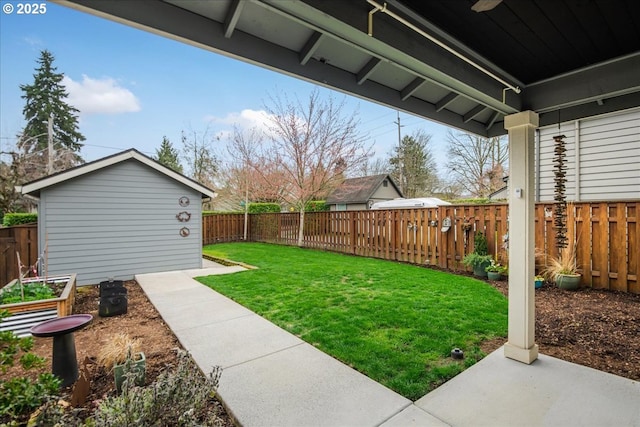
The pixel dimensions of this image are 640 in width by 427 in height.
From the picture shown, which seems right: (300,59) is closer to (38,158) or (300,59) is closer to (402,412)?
(402,412)

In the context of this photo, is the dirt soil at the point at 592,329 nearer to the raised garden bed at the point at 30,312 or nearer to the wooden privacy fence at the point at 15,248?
the raised garden bed at the point at 30,312

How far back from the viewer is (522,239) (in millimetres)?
2539

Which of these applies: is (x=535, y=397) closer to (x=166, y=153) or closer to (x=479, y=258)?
(x=479, y=258)

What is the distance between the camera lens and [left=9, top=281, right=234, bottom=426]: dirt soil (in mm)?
2256

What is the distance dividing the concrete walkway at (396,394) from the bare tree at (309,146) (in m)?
8.93

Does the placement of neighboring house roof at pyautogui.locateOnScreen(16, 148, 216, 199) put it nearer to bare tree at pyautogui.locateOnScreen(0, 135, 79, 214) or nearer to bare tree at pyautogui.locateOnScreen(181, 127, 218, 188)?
bare tree at pyautogui.locateOnScreen(0, 135, 79, 214)

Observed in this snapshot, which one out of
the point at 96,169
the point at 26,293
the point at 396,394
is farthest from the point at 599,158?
the point at 96,169

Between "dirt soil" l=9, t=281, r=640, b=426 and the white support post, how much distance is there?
1.10 ft

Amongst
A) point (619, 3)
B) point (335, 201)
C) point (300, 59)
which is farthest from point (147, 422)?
point (335, 201)

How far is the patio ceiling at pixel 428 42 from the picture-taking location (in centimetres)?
146

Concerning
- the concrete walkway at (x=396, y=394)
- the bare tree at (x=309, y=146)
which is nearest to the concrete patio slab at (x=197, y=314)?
the concrete walkway at (x=396, y=394)

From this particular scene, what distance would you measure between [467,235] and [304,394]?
540 cm

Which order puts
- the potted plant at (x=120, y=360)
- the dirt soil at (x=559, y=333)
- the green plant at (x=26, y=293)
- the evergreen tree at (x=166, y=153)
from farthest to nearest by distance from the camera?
the evergreen tree at (x=166, y=153)
the green plant at (x=26, y=293)
the dirt soil at (x=559, y=333)
the potted plant at (x=120, y=360)

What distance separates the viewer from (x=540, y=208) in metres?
5.12
